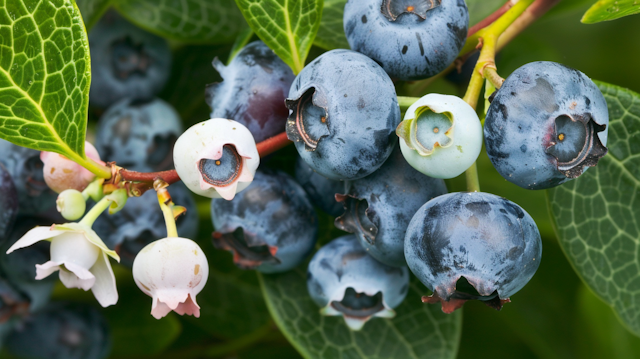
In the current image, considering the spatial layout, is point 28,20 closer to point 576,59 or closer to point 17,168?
point 17,168

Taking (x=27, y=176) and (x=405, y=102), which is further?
(x=27, y=176)

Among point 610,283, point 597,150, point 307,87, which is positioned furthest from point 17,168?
point 610,283

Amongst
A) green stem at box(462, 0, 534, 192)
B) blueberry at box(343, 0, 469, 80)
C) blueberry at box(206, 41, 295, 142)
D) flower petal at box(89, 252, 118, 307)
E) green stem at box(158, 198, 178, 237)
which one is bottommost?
flower petal at box(89, 252, 118, 307)

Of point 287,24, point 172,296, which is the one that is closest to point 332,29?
point 287,24

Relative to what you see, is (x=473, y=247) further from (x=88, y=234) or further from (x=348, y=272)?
(x=88, y=234)

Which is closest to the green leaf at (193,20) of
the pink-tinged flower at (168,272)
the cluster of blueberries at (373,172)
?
the cluster of blueberries at (373,172)

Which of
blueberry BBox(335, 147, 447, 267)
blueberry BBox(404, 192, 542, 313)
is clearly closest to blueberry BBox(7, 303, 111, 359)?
blueberry BBox(335, 147, 447, 267)

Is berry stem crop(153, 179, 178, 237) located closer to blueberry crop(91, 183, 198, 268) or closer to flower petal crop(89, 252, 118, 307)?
flower petal crop(89, 252, 118, 307)
